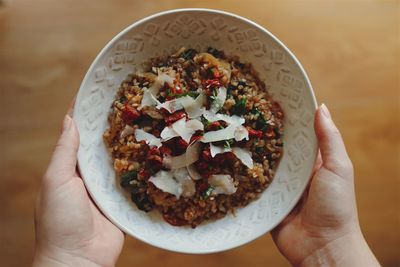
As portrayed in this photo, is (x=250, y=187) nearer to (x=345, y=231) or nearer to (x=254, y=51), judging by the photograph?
(x=345, y=231)

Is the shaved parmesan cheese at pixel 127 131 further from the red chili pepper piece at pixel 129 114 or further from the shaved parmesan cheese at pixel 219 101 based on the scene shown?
the shaved parmesan cheese at pixel 219 101

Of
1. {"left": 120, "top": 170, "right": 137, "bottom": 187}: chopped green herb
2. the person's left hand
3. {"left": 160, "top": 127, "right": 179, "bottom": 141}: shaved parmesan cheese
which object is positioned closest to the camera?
the person's left hand

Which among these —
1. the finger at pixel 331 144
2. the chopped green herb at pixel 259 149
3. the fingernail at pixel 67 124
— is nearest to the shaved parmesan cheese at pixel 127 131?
the fingernail at pixel 67 124

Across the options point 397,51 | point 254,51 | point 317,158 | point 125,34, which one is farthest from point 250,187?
point 397,51

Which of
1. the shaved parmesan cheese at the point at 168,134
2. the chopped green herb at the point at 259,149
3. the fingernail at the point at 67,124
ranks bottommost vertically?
the chopped green herb at the point at 259,149

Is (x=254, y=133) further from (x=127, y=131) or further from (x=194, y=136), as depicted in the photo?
(x=127, y=131)

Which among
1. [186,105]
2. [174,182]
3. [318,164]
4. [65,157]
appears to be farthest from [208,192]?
[65,157]

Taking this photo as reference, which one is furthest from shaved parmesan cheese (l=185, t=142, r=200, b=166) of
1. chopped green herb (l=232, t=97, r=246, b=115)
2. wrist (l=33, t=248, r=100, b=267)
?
wrist (l=33, t=248, r=100, b=267)

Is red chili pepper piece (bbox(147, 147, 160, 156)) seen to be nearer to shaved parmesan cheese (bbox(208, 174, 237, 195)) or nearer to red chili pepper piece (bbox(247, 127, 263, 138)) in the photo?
shaved parmesan cheese (bbox(208, 174, 237, 195))
